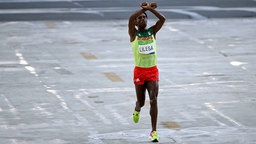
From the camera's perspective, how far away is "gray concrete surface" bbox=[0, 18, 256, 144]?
49.2 feet

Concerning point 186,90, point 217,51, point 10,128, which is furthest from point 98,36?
point 10,128

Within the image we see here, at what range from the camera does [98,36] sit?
2819 centimetres

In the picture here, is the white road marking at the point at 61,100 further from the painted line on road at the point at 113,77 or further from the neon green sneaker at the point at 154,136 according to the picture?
the neon green sneaker at the point at 154,136

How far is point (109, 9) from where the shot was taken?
35719 mm

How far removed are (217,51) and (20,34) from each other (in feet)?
22.2

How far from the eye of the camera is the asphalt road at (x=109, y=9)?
33.2 meters

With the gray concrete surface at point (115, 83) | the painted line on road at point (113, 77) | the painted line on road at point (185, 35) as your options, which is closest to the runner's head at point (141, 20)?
the gray concrete surface at point (115, 83)

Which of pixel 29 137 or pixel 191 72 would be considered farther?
pixel 191 72

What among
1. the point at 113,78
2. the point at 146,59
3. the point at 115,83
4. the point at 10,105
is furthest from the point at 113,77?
the point at 146,59

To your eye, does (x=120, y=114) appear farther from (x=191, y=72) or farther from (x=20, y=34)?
(x=20, y=34)

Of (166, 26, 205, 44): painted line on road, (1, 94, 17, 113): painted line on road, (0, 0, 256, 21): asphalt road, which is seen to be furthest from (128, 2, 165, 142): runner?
(0, 0, 256, 21): asphalt road

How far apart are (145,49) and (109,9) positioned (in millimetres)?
21603

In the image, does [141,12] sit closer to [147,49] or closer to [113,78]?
[147,49]

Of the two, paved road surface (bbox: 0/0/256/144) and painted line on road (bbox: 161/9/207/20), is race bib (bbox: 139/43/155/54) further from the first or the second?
painted line on road (bbox: 161/9/207/20)
